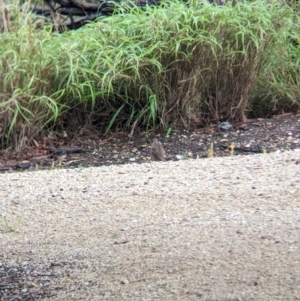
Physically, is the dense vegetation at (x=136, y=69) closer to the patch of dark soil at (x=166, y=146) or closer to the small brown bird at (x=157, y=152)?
the patch of dark soil at (x=166, y=146)

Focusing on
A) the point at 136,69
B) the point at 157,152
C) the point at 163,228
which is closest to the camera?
the point at 163,228

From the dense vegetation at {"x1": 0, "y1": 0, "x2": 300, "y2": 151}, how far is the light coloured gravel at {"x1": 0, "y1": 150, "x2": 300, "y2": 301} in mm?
1525

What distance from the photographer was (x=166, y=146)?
6.52m

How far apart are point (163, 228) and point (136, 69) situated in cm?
300

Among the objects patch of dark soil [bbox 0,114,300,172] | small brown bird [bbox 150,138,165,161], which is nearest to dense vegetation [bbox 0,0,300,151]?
patch of dark soil [bbox 0,114,300,172]

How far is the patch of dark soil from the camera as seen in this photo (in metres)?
6.25

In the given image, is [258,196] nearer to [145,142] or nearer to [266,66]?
[145,142]

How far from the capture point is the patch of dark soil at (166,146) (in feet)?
20.5

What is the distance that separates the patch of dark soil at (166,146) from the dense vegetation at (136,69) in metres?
0.14

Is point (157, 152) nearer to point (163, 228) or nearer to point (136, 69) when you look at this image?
point (136, 69)

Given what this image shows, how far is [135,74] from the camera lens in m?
6.57

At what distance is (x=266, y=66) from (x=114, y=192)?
3501 millimetres

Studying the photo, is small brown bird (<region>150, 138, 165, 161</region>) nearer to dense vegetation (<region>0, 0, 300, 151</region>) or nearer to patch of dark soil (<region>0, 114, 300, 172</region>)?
patch of dark soil (<region>0, 114, 300, 172</region>)

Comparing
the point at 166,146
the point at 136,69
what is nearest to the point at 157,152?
the point at 166,146
